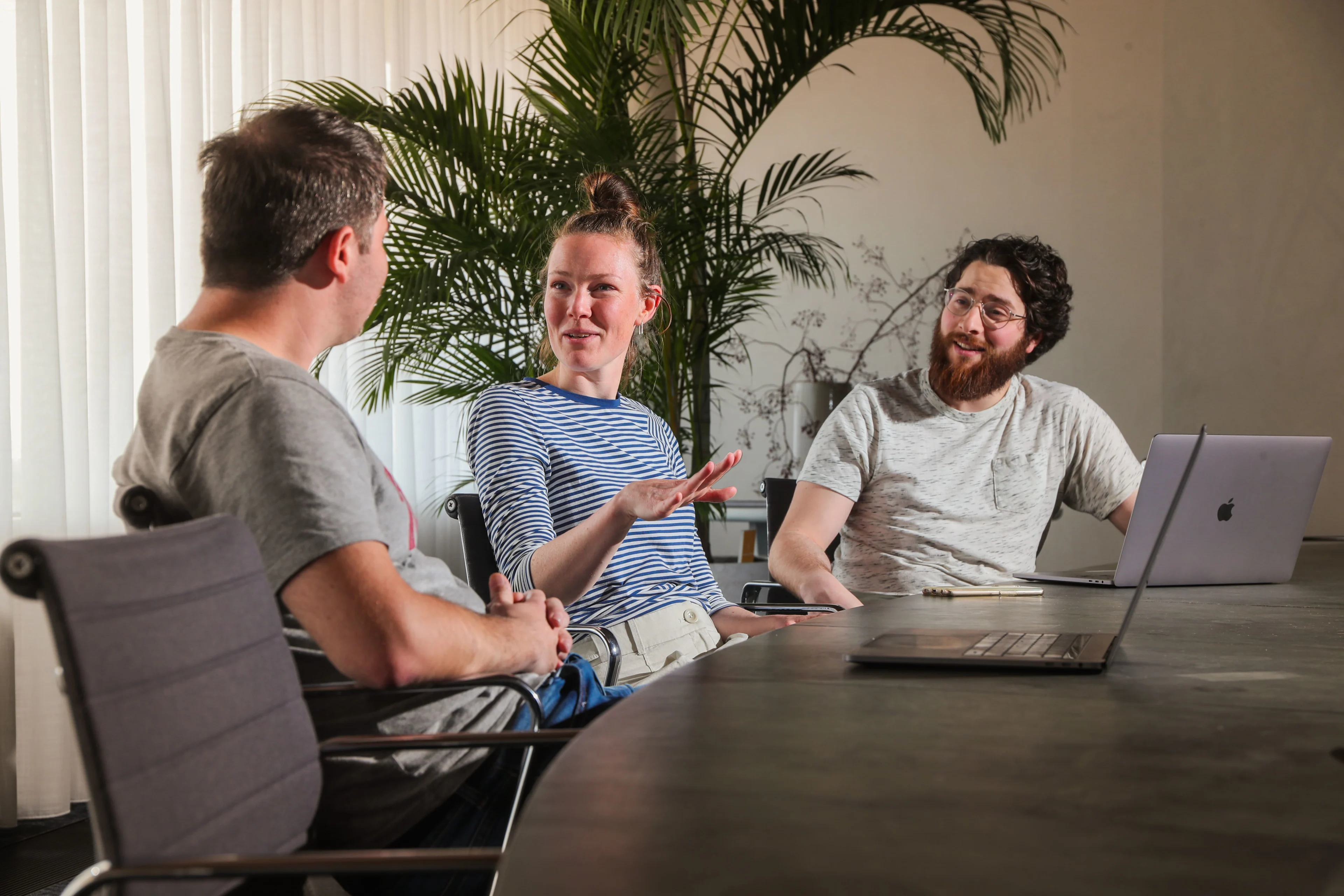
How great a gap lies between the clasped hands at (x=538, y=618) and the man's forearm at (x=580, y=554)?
0.30m

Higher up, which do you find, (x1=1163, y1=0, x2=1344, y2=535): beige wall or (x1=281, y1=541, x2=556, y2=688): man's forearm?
(x1=1163, y1=0, x2=1344, y2=535): beige wall

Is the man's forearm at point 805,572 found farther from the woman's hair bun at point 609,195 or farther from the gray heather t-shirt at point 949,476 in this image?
the woman's hair bun at point 609,195

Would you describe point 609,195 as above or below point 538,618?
above

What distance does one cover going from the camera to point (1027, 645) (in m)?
1.17

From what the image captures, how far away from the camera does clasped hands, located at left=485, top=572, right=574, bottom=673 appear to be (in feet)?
4.39

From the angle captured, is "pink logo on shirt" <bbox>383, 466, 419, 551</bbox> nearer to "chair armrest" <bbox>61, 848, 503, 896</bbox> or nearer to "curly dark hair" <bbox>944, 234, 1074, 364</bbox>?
"chair armrest" <bbox>61, 848, 503, 896</bbox>

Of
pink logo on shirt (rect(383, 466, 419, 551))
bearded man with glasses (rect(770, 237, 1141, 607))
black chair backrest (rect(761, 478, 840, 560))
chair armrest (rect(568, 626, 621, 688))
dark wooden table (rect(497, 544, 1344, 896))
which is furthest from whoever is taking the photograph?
black chair backrest (rect(761, 478, 840, 560))

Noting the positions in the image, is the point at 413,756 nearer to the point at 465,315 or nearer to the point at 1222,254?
the point at 465,315

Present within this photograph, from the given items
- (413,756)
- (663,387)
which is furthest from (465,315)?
(413,756)

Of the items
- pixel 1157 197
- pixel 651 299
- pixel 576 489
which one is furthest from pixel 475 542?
pixel 1157 197

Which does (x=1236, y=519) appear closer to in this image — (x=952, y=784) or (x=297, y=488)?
(x=952, y=784)

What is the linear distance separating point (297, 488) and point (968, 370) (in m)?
1.68

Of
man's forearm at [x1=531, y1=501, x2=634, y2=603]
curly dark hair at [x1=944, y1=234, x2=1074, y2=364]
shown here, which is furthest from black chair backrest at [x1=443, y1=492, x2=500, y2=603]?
curly dark hair at [x1=944, y1=234, x2=1074, y2=364]

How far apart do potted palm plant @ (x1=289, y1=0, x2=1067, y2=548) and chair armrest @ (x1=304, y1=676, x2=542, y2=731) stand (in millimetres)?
2261
